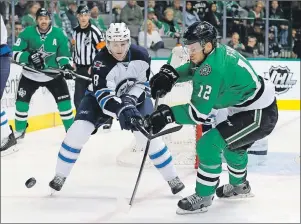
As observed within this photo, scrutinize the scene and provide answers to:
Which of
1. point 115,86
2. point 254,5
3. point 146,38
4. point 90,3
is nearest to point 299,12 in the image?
point 254,5

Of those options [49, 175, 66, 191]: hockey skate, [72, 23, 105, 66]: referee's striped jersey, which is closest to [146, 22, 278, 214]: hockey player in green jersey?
[49, 175, 66, 191]: hockey skate

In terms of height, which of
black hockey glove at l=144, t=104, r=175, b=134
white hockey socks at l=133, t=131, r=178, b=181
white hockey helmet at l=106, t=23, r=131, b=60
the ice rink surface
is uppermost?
white hockey helmet at l=106, t=23, r=131, b=60

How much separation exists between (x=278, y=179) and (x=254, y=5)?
457 centimetres

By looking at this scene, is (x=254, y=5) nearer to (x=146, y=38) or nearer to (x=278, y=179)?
(x=146, y=38)

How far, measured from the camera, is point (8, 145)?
4746 mm

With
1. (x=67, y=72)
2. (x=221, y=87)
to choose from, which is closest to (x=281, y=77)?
(x=67, y=72)

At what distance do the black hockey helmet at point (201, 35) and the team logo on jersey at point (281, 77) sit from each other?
4541mm

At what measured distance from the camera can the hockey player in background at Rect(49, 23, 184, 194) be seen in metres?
3.25

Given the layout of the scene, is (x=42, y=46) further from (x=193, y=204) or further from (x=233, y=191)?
(x=193, y=204)

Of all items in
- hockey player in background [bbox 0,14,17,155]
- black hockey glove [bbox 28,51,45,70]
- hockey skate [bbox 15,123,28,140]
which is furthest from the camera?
hockey skate [bbox 15,123,28,140]

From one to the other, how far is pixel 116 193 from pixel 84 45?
7.27ft

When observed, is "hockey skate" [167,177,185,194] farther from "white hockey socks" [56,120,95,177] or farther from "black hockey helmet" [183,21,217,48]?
"black hockey helmet" [183,21,217,48]

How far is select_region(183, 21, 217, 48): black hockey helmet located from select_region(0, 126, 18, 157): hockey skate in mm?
2150

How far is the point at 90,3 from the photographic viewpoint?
24.8 feet
